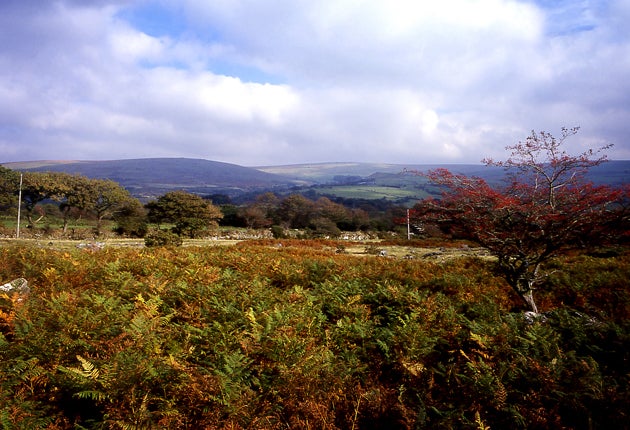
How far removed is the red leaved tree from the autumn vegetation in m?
0.03

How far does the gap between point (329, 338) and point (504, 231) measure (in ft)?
12.9

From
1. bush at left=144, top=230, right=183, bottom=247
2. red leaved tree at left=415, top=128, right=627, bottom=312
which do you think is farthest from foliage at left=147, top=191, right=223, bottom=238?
red leaved tree at left=415, top=128, right=627, bottom=312

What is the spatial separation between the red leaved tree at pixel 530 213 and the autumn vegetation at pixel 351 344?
3 centimetres

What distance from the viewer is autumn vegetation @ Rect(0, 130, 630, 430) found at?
2.83 metres

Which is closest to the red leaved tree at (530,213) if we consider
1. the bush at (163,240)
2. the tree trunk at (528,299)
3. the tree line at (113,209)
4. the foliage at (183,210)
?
the tree trunk at (528,299)

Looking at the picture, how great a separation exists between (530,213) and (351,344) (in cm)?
389

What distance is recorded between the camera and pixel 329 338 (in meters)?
4.11

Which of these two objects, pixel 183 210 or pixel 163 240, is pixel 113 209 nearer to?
pixel 183 210

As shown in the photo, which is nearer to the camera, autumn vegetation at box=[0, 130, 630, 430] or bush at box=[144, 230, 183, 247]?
autumn vegetation at box=[0, 130, 630, 430]

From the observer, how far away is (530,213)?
604 cm

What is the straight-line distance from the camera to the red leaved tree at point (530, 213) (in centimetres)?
577

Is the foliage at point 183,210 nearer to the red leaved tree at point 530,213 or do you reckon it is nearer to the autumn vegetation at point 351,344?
the autumn vegetation at point 351,344

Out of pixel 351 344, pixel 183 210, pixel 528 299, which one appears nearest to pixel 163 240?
pixel 183 210

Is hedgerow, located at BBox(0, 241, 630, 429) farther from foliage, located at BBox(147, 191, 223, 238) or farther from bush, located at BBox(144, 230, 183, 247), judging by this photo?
foliage, located at BBox(147, 191, 223, 238)
